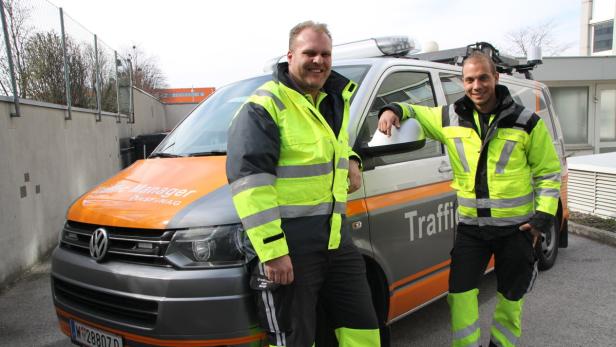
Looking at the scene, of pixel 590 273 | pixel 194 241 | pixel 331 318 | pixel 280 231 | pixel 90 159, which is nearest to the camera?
pixel 280 231

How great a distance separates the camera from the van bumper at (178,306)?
211cm

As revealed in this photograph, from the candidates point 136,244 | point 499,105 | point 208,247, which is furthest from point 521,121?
point 136,244

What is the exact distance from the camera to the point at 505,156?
2.71 metres

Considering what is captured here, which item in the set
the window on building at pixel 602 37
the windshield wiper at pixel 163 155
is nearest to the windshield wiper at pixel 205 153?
the windshield wiper at pixel 163 155

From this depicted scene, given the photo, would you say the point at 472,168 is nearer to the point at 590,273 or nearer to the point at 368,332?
the point at 368,332

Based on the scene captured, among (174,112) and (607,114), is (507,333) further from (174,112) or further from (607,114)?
(174,112)

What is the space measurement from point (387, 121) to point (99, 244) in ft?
5.60

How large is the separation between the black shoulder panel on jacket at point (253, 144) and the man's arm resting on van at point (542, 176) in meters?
1.60

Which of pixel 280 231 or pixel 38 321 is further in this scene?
pixel 38 321

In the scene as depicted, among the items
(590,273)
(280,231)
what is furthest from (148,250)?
(590,273)

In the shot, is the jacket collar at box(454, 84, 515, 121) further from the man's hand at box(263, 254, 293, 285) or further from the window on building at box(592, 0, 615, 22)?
the window on building at box(592, 0, 615, 22)

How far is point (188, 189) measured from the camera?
2451 mm

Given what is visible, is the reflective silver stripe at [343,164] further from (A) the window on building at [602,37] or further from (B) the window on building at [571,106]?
(A) the window on building at [602,37]

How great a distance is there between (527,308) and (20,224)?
18.0ft
